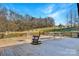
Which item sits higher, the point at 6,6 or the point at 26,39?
the point at 6,6

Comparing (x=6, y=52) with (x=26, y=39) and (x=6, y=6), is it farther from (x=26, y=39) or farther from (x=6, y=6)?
(x=6, y=6)

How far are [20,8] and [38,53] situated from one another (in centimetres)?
39

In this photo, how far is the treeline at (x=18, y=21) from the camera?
1404 mm

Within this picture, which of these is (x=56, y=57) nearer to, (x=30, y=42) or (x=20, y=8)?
(x=30, y=42)

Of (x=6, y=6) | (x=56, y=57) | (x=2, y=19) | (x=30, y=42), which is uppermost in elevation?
(x=6, y=6)

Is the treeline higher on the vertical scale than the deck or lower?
higher

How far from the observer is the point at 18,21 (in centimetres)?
142

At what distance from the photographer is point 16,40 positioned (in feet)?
4.62

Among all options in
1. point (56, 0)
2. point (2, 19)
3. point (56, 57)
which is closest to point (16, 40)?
point (2, 19)

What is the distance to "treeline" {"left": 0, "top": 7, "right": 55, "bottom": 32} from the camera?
4.61 ft

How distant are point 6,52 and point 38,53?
0.84 feet

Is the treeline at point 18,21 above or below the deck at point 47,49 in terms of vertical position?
above

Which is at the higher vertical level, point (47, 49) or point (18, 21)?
point (18, 21)

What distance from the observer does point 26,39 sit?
141 centimetres
